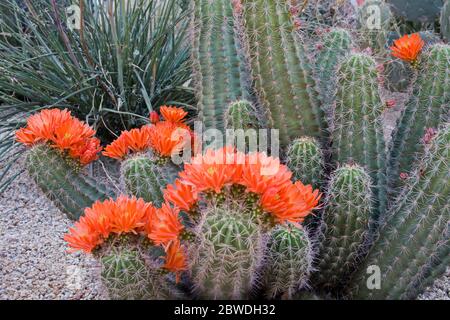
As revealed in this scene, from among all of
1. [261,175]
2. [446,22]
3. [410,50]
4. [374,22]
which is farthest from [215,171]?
[446,22]

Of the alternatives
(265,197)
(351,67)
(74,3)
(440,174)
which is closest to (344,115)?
(351,67)

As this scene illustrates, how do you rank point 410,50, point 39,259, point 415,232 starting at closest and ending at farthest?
point 415,232 < point 410,50 < point 39,259

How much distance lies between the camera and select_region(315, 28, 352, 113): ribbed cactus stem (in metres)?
2.61

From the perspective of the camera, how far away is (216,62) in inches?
98.6

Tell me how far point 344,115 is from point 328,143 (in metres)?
0.19

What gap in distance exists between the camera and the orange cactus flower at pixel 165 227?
1.74 meters

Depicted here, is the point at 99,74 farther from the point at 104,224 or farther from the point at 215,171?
the point at 215,171

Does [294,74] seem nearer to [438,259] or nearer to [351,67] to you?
[351,67]

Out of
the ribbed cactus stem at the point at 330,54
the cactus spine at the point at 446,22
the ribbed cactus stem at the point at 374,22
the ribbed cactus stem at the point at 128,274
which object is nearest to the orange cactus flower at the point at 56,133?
the ribbed cactus stem at the point at 128,274

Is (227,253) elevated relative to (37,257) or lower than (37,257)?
elevated

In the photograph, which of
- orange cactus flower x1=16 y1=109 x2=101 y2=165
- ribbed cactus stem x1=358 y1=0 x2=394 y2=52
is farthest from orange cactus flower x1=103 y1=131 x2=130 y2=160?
ribbed cactus stem x1=358 y1=0 x2=394 y2=52

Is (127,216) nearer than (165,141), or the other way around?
(127,216)

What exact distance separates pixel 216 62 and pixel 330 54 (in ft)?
1.87
